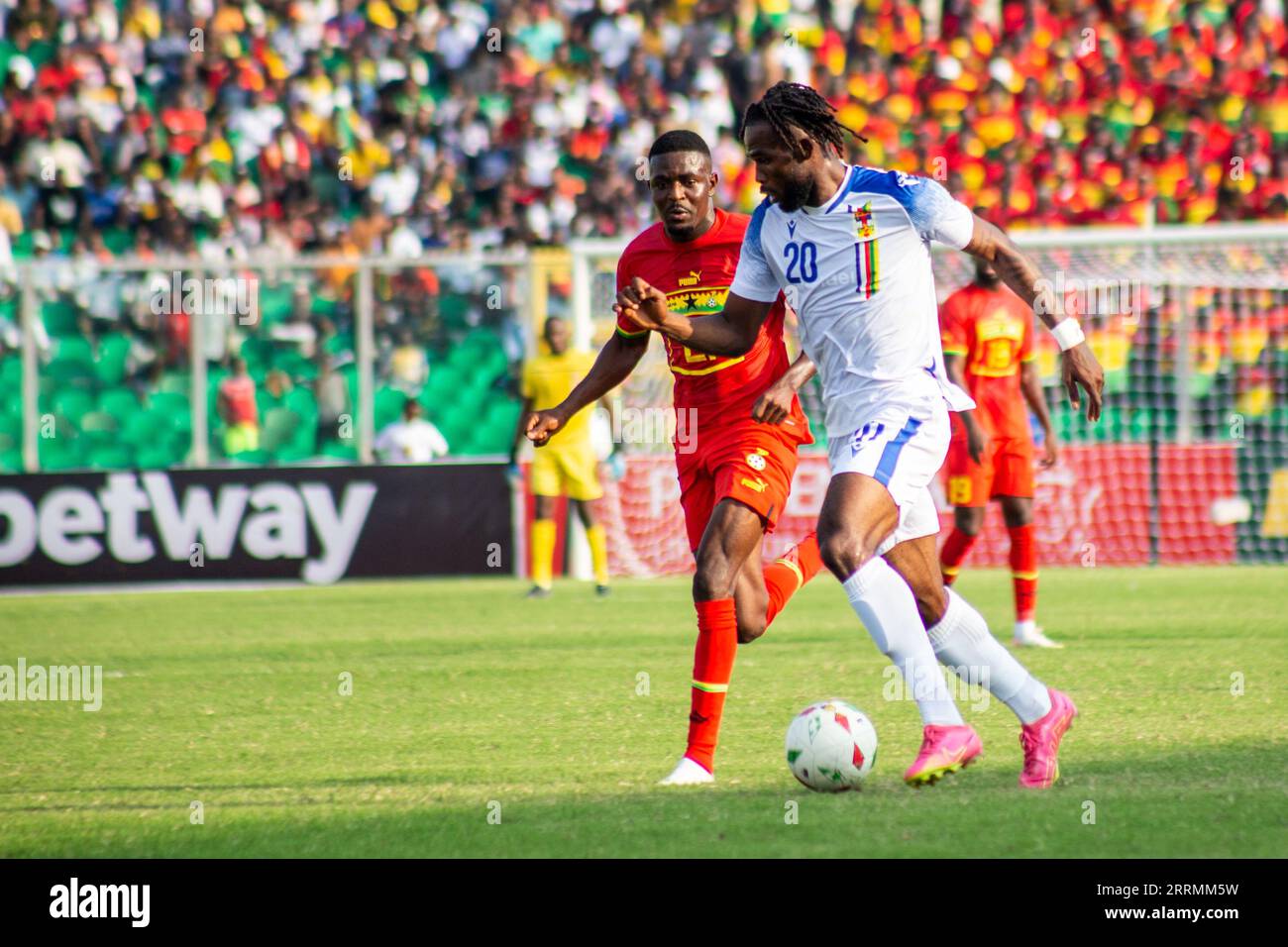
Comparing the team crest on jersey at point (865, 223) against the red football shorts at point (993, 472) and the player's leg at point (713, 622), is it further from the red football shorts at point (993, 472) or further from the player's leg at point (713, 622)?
the red football shorts at point (993, 472)

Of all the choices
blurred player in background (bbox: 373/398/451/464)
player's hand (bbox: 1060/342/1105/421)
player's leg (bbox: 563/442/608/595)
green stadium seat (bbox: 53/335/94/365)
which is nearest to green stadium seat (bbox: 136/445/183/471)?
green stadium seat (bbox: 53/335/94/365)

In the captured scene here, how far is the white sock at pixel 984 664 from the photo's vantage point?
6242mm

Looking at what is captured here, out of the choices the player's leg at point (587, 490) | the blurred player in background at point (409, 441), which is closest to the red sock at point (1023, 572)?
the player's leg at point (587, 490)

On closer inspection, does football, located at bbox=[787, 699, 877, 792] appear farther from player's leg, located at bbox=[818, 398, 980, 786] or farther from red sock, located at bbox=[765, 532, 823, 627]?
red sock, located at bbox=[765, 532, 823, 627]

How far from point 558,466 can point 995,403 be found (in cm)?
541

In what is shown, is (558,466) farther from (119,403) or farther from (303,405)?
(119,403)

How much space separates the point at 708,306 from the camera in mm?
7375

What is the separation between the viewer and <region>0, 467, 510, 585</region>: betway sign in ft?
56.0

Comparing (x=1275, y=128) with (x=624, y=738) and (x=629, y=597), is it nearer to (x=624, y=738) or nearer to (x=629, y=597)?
(x=629, y=597)

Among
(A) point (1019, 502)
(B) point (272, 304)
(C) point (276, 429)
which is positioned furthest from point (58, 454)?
(A) point (1019, 502)

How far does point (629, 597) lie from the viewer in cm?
1542

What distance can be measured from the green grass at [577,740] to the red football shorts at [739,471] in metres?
0.97
